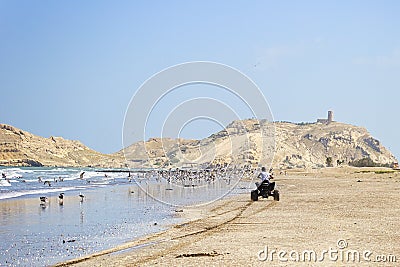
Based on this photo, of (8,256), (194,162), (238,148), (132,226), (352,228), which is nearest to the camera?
(8,256)

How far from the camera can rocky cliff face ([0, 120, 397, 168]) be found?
127688 millimetres

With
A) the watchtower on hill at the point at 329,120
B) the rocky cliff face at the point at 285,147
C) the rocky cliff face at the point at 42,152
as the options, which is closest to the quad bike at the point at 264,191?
the rocky cliff face at the point at 285,147

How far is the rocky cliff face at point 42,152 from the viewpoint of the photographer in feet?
496

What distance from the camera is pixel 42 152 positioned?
169 m

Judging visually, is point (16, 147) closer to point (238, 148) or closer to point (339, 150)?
point (238, 148)

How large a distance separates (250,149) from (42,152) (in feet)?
254

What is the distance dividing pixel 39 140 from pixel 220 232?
176 meters

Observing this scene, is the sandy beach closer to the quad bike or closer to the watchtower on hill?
the quad bike

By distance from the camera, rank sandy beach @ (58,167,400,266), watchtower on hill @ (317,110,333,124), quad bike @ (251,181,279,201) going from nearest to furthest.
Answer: sandy beach @ (58,167,400,266) → quad bike @ (251,181,279,201) → watchtower on hill @ (317,110,333,124)

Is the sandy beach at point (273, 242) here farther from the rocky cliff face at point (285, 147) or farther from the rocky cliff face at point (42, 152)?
the rocky cliff face at point (42, 152)

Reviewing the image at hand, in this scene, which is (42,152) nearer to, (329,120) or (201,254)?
(329,120)

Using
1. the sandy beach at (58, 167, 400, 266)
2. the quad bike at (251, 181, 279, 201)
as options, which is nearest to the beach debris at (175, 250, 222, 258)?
the sandy beach at (58, 167, 400, 266)

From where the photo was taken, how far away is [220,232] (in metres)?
13.0

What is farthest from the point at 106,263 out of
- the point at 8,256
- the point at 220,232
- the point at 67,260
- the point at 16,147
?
the point at 16,147
